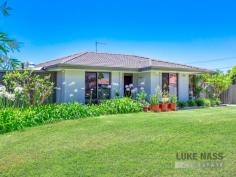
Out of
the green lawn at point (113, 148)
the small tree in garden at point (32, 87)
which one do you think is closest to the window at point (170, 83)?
the small tree in garden at point (32, 87)

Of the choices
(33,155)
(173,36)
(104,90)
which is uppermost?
(173,36)

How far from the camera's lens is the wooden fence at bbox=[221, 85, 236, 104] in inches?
889

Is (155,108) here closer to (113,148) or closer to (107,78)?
(107,78)

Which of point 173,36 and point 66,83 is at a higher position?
point 173,36

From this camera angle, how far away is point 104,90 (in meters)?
17.4

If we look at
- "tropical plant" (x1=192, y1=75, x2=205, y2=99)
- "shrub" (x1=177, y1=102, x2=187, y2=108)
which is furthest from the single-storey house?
"shrub" (x1=177, y1=102, x2=187, y2=108)

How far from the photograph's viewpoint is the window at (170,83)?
61.2 feet

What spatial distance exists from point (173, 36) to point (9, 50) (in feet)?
71.5

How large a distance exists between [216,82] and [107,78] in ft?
30.3

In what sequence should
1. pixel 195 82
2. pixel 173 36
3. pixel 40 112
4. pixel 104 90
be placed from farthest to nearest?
pixel 173 36
pixel 195 82
pixel 104 90
pixel 40 112

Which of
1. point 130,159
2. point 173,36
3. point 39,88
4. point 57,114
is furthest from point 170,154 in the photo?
point 173,36

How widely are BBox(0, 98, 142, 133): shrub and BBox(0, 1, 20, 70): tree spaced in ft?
24.0

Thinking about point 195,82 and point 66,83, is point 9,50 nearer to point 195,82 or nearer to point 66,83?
point 66,83

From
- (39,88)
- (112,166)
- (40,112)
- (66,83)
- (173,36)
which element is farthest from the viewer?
(173,36)
